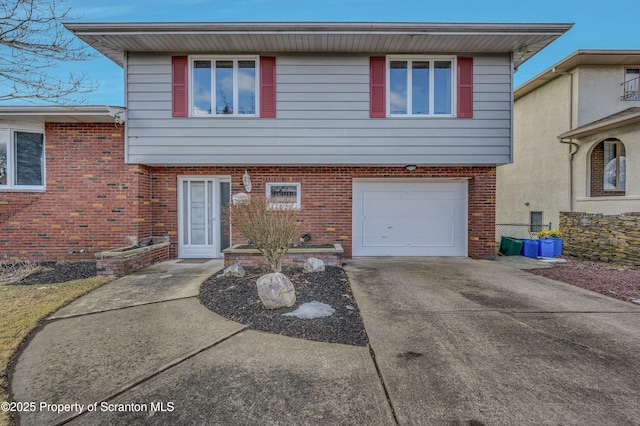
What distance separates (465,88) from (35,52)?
772 cm

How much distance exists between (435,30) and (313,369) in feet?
23.0

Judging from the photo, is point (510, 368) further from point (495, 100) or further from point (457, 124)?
point (495, 100)

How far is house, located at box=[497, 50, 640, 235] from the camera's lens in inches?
327

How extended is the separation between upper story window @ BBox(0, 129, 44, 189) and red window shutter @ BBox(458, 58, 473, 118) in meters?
9.96

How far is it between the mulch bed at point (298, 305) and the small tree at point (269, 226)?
57cm

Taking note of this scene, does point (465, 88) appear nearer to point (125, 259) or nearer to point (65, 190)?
point (125, 259)

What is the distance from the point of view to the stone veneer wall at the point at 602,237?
693 cm

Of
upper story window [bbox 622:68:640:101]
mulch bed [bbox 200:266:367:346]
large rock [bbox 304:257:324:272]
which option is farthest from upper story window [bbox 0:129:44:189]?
upper story window [bbox 622:68:640:101]

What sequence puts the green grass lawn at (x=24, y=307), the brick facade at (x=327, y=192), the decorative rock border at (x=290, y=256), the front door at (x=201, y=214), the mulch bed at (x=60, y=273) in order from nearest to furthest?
the green grass lawn at (x=24, y=307) → the mulch bed at (x=60, y=273) → the decorative rock border at (x=290, y=256) → the brick facade at (x=327, y=192) → the front door at (x=201, y=214)

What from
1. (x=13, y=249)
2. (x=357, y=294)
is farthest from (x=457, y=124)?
(x=13, y=249)

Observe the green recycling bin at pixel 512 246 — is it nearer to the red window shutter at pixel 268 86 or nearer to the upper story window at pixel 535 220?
the upper story window at pixel 535 220

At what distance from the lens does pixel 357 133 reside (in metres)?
7.18

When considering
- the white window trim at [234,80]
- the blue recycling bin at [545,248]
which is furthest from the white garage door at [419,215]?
the white window trim at [234,80]

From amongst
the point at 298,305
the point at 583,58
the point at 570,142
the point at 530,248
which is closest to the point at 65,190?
the point at 298,305
